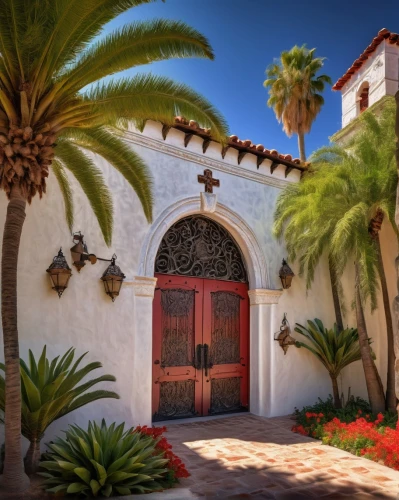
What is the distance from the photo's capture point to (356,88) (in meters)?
12.0

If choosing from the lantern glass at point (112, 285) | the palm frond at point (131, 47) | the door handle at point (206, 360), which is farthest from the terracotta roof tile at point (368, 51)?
the lantern glass at point (112, 285)

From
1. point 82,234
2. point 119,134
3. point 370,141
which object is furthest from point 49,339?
point 370,141

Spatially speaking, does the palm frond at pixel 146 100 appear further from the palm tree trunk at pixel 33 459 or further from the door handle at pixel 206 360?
the door handle at pixel 206 360

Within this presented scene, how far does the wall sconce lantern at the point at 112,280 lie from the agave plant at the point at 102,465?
2301 mm

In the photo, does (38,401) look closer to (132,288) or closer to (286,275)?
(132,288)

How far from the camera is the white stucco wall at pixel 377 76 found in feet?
34.9

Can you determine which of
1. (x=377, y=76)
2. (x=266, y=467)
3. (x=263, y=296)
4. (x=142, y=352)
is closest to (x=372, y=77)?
(x=377, y=76)

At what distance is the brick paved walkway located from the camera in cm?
513

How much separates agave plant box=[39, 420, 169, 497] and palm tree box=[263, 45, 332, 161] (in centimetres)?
1342

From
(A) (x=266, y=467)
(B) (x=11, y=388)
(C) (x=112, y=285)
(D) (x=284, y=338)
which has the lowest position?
(A) (x=266, y=467)

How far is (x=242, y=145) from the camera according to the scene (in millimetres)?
9102

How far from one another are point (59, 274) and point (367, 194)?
548 cm

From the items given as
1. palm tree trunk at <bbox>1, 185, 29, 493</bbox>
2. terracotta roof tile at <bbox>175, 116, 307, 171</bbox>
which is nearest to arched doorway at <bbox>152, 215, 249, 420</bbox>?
terracotta roof tile at <bbox>175, 116, 307, 171</bbox>

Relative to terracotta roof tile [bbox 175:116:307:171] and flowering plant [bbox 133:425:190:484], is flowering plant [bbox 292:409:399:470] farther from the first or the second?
terracotta roof tile [bbox 175:116:307:171]
